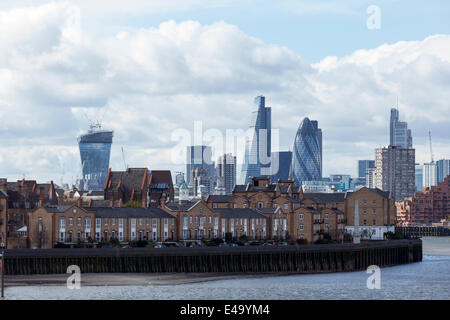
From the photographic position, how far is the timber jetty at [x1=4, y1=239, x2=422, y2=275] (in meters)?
136

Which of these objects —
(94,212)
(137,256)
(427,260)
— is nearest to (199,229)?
(94,212)

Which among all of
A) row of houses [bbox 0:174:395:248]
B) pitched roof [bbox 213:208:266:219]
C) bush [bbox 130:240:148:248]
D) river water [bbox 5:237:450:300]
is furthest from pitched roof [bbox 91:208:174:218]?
river water [bbox 5:237:450:300]

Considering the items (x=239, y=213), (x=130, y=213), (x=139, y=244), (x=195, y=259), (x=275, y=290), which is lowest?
(x=275, y=290)

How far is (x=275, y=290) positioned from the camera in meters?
121

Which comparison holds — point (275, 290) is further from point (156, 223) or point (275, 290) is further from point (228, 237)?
point (228, 237)

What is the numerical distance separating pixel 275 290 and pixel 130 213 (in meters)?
50.7

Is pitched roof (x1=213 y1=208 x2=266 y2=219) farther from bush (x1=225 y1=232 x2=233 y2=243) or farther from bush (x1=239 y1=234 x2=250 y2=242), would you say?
bush (x1=239 y1=234 x2=250 y2=242)

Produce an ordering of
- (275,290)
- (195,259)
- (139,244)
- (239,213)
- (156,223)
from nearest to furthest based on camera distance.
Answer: (275,290) → (195,259) → (139,244) → (156,223) → (239,213)

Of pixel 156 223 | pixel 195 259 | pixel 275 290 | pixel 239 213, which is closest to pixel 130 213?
pixel 156 223

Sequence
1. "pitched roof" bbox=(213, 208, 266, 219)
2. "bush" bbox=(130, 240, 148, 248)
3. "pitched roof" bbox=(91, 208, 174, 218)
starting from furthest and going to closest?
"pitched roof" bbox=(213, 208, 266, 219)
"pitched roof" bbox=(91, 208, 174, 218)
"bush" bbox=(130, 240, 148, 248)

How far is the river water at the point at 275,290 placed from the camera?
370ft

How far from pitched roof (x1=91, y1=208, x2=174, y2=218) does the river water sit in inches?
1341

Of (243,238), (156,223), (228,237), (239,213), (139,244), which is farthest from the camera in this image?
(239,213)

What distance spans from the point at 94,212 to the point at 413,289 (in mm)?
58399
